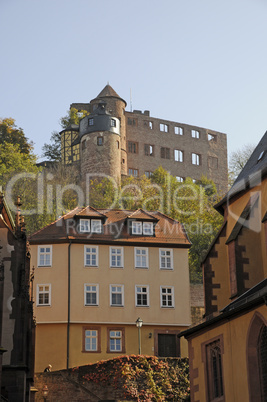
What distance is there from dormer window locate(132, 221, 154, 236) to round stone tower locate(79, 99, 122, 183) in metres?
36.8

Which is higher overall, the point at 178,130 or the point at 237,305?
the point at 178,130

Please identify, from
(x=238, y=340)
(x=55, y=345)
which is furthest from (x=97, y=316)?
(x=238, y=340)

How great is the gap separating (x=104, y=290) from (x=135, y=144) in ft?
178

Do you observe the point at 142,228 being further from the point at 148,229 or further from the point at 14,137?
the point at 14,137

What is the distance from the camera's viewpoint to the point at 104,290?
4238 cm

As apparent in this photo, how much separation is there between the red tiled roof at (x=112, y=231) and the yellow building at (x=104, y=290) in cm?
6

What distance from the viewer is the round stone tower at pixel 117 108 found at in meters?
91.2

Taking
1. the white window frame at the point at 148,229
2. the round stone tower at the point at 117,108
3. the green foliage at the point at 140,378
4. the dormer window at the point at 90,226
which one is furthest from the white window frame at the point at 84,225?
the round stone tower at the point at 117,108

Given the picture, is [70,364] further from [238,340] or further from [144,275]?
[238,340]

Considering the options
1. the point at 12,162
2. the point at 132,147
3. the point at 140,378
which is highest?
the point at 132,147

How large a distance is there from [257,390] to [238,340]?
63.9 inches

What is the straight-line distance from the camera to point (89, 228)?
44.7 m

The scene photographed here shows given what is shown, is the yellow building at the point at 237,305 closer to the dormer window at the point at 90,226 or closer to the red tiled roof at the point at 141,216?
the dormer window at the point at 90,226

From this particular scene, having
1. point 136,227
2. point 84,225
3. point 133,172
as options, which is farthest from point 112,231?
point 133,172
